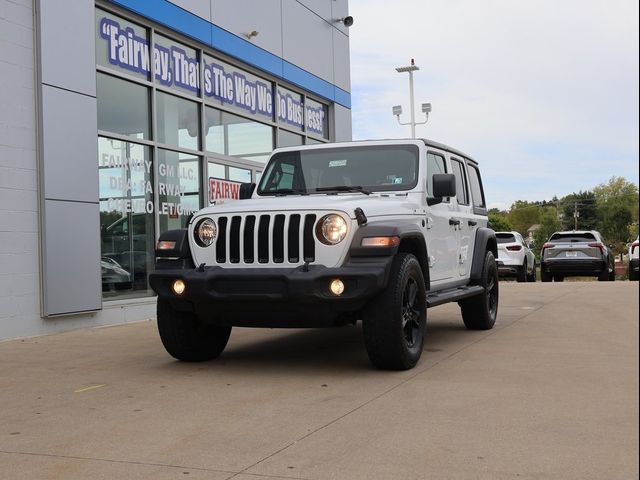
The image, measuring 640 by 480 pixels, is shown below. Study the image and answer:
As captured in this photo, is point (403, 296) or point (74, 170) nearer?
point (403, 296)

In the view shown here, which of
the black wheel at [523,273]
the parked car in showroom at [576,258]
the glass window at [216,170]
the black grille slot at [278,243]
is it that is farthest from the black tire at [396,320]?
the black wheel at [523,273]

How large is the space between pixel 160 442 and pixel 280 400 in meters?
1.10

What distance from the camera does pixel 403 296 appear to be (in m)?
5.57

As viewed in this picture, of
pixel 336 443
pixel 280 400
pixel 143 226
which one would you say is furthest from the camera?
pixel 143 226

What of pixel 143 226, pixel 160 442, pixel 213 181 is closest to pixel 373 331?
pixel 160 442

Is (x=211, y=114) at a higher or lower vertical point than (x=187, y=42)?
lower

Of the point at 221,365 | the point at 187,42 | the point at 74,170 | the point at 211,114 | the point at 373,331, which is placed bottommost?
the point at 221,365

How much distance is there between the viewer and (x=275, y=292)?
5.34 m

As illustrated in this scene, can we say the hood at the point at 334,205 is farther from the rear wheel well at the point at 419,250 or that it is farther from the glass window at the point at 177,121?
the glass window at the point at 177,121

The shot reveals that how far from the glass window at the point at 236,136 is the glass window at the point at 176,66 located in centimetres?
67

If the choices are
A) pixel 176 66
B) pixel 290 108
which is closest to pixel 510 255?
pixel 290 108

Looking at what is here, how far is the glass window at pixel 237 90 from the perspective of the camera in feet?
41.0

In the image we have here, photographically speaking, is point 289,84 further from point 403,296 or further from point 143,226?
point 403,296

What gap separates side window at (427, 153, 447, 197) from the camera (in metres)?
6.87
